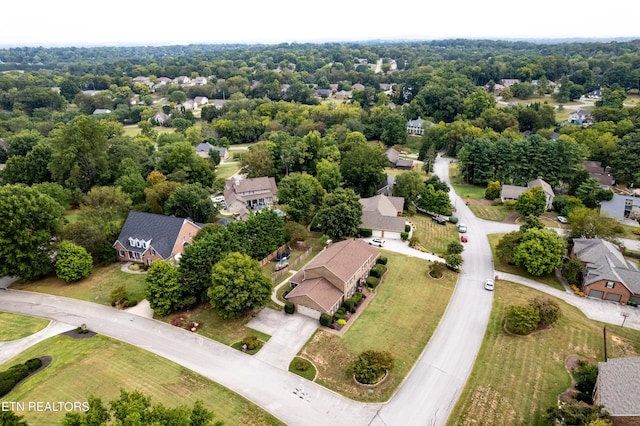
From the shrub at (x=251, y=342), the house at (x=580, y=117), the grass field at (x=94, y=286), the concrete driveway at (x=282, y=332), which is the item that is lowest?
the grass field at (x=94, y=286)

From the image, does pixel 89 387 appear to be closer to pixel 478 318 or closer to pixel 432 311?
pixel 432 311

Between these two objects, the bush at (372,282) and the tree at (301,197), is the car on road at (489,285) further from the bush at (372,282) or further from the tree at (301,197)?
the tree at (301,197)

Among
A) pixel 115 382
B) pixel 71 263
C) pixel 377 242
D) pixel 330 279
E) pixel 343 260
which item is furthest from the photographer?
pixel 377 242

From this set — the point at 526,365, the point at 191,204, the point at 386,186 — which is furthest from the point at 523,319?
the point at 191,204

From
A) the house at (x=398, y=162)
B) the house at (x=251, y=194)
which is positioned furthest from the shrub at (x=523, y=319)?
the house at (x=398, y=162)

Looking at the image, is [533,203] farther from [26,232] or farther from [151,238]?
[26,232]
